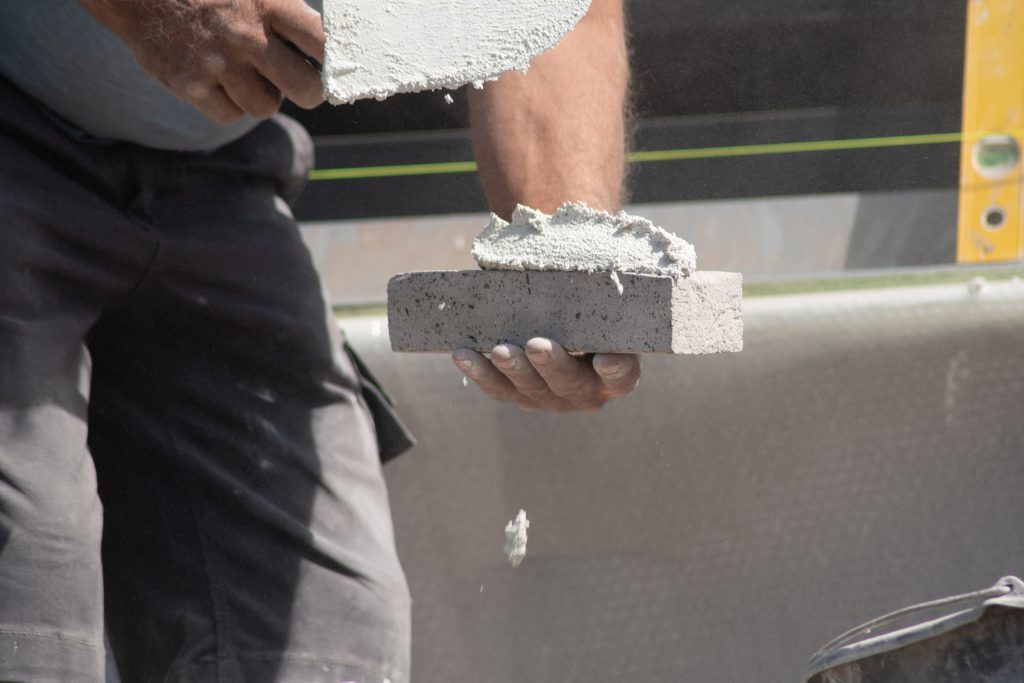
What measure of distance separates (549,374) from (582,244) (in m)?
0.17

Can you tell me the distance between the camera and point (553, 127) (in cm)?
159

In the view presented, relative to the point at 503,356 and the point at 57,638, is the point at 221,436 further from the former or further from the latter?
the point at 503,356

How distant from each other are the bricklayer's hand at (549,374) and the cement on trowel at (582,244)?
11 centimetres

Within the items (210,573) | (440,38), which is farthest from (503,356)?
(210,573)

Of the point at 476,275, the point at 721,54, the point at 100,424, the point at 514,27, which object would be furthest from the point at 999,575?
the point at 100,424

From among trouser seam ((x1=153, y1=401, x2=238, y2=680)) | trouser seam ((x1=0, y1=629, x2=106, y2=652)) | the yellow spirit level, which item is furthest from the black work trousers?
the yellow spirit level

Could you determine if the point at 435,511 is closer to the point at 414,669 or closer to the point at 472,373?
the point at 414,669

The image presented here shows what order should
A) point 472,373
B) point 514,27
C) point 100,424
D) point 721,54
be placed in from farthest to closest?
point 721,54 < point 100,424 < point 472,373 < point 514,27

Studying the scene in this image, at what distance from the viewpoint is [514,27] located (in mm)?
1282

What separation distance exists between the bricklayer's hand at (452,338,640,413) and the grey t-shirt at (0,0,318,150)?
570 mm

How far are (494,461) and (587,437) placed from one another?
18cm

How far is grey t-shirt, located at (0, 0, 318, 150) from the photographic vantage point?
1.48 m

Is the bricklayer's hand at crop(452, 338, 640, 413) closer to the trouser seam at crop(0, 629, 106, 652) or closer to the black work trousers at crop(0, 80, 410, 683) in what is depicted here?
the black work trousers at crop(0, 80, 410, 683)

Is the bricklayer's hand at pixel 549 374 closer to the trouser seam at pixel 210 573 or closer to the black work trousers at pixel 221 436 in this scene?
the black work trousers at pixel 221 436
